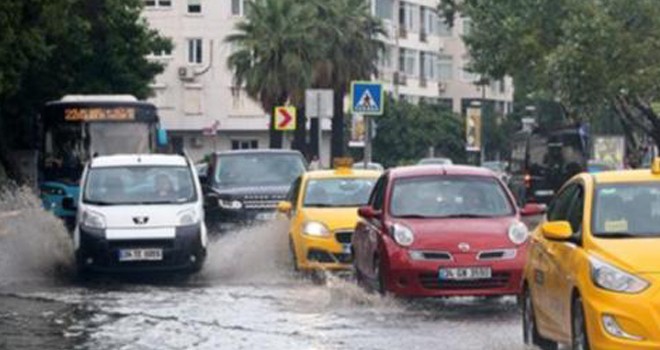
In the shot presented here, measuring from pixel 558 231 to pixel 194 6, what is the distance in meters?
79.4

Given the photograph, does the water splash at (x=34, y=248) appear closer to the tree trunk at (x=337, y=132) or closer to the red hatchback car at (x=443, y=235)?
the red hatchback car at (x=443, y=235)

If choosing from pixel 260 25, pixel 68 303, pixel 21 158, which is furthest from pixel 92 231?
pixel 260 25

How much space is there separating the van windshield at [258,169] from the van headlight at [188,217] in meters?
5.80

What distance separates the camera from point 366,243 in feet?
62.0

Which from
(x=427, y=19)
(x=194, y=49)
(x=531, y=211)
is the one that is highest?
(x=427, y=19)

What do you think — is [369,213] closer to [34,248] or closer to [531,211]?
[531,211]

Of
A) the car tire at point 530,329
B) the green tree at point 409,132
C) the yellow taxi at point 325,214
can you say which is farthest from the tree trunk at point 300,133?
the car tire at point 530,329

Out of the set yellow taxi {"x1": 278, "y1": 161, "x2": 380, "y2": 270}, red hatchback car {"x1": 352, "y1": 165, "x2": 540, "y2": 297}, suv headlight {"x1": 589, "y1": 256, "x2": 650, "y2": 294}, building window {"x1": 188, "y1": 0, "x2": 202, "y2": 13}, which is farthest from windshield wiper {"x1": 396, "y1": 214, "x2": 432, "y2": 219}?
building window {"x1": 188, "y1": 0, "x2": 202, "y2": 13}

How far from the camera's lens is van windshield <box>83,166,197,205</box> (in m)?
22.7

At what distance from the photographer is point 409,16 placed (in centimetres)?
10238

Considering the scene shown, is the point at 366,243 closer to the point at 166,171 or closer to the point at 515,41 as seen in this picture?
the point at 166,171

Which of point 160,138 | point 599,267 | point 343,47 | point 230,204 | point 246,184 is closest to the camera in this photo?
point 599,267

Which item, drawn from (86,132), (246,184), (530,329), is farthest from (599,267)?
(86,132)

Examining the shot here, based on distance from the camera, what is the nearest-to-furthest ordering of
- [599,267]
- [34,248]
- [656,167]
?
[599,267]
[656,167]
[34,248]
